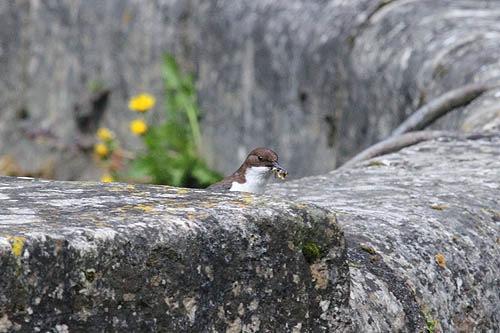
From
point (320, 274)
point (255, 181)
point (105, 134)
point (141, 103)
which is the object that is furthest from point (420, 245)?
point (105, 134)

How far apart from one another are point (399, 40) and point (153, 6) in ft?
11.0

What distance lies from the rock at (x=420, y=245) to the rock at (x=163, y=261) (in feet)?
0.76

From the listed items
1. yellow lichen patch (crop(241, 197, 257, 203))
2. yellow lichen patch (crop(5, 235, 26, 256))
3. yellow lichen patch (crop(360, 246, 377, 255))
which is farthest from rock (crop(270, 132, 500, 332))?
yellow lichen patch (crop(5, 235, 26, 256))

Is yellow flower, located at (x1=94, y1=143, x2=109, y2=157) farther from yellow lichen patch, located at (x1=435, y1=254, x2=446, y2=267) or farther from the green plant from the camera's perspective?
yellow lichen patch, located at (x1=435, y1=254, x2=446, y2=267)

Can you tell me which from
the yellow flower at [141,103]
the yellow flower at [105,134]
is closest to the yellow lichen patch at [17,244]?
the yellow flower at [141,103]

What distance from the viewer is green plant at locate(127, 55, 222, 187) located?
7754mm

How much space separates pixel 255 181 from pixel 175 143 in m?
4.74

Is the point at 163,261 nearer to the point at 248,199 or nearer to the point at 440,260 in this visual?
the point at 248,199

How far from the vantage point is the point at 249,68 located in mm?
6875

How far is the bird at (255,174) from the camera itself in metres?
3.36

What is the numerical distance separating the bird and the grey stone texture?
1.27m

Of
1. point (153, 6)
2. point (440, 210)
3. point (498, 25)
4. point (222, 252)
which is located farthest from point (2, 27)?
point (222, 252)

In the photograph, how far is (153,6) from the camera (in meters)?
8.09

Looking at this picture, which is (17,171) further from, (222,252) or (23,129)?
(222,252)
